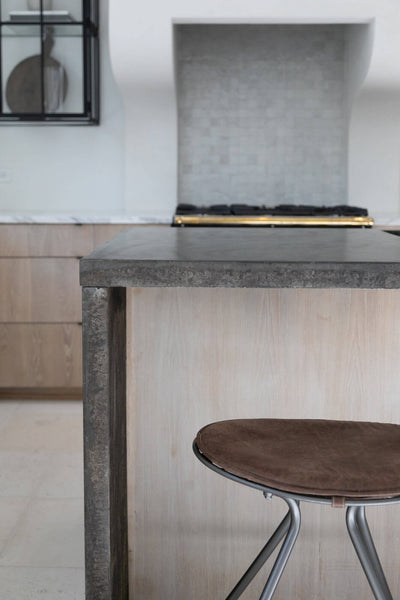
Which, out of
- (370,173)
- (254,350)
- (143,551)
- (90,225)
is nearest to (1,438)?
(90,225)

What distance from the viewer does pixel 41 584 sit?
6.41ft

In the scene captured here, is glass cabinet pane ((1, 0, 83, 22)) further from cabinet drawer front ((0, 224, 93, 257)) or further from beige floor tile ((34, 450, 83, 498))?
beige floor tile ((34, 450, 83, 498))

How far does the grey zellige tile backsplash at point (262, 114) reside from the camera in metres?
3.98

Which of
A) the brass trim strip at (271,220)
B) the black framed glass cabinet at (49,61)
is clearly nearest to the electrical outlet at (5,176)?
the black framed glass cabinet at (49,61)

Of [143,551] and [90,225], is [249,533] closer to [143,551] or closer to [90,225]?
[143,551]

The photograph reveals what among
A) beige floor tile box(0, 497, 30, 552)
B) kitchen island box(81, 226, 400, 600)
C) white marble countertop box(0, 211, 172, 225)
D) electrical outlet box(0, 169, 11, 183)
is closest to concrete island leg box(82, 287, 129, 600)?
kitchen island box(81, 226, 400, 600)

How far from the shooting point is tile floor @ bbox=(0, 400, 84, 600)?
6.48 ft

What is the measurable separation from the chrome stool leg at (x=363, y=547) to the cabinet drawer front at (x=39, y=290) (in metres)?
2.62

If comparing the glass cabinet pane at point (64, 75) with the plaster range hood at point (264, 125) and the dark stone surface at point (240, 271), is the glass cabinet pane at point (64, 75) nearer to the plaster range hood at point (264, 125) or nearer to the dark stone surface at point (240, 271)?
the plaster range hood at point (264, 125)

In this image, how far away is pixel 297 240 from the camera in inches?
63.3

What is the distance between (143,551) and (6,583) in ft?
1.85

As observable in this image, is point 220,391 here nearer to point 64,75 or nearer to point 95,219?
point 95,219

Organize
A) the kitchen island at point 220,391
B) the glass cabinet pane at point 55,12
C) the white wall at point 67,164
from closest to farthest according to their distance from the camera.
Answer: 1. the kitchen island at point 220,391
2. the glass cabinet pane at point 55,12
3. the white wall at point 67,164

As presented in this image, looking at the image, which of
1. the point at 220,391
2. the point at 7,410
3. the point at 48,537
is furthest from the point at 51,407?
the point at 220,391
